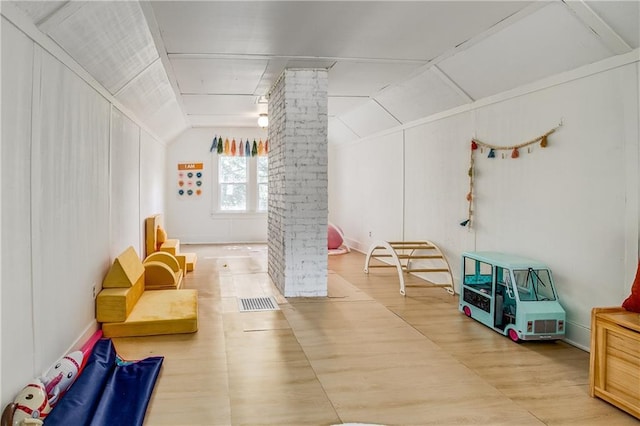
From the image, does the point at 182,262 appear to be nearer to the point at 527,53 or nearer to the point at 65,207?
the point at 65,207

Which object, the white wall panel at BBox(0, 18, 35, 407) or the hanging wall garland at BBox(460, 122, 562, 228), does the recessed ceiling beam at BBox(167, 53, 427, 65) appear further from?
the white wall panel at BBox(0, 18, 35, 407)

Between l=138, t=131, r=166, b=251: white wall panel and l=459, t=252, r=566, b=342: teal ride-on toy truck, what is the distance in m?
4.93

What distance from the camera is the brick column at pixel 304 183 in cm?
606

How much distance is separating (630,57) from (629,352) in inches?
91.2

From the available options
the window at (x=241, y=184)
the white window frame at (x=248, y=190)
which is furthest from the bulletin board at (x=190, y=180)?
the window at (x=241, y=184)

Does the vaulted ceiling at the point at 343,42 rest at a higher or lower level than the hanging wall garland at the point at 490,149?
higher

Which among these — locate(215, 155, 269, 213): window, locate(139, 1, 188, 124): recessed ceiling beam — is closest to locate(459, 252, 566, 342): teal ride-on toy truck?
locate(139, 1, 188, 124): recessed ceiling beam

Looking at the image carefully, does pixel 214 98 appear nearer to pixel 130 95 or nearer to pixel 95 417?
pixel 130 95

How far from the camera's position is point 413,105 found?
23.0 feet

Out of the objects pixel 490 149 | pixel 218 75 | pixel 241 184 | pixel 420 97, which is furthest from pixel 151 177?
pixel 490 149

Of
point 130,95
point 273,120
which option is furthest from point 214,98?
point 130,95

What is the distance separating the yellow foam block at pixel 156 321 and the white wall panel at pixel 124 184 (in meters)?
0.89

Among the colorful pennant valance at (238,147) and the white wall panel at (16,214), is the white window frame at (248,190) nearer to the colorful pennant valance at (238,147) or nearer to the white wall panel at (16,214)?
the colorful pennant valance at (238,147)

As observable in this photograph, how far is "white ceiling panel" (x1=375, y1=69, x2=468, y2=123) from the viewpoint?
19.7ft
